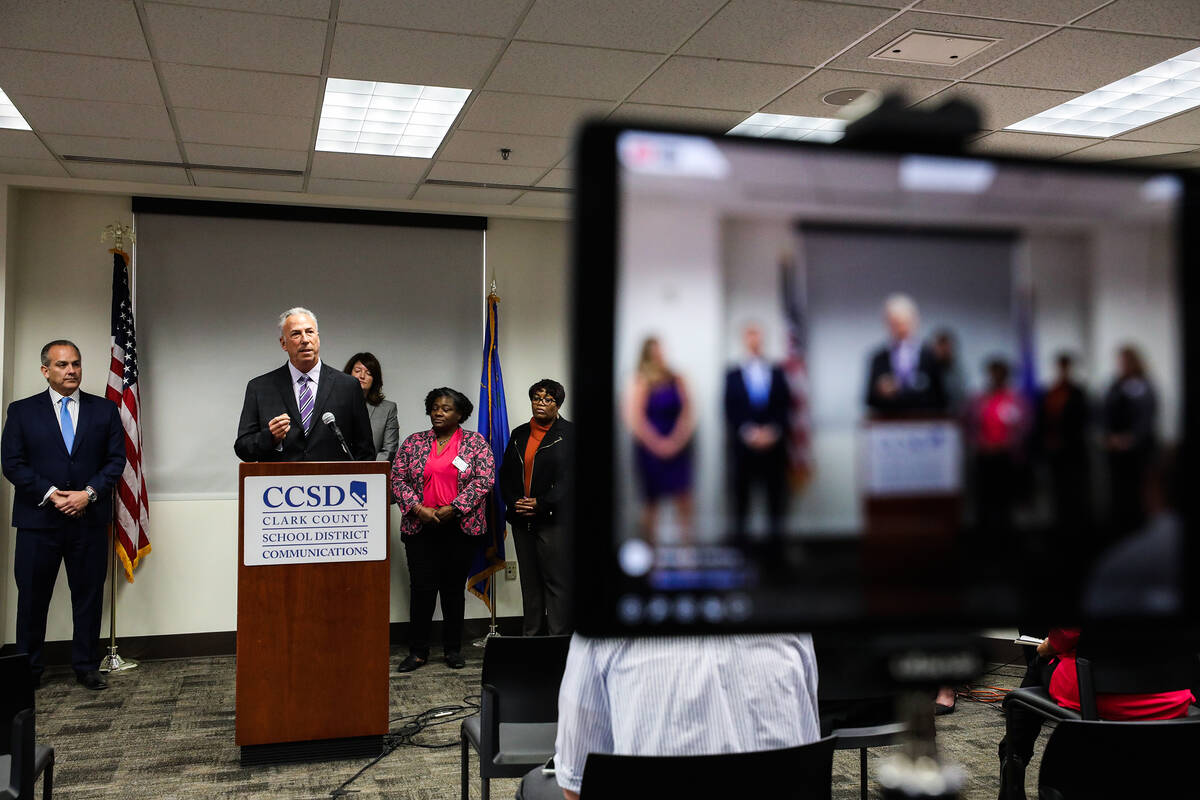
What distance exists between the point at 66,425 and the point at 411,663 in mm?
2282

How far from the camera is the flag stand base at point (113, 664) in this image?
532cm

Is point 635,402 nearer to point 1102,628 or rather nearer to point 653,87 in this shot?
point 1102,628

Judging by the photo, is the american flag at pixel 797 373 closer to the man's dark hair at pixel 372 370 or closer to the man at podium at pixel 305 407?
the man at podium at pixel 305 407

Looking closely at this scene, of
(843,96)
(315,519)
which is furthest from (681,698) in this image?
(843,96)

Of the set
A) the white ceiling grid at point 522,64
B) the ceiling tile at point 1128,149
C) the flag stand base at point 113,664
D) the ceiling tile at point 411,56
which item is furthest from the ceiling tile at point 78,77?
the ceiling tile at point 1128,149

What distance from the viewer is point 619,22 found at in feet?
11.0

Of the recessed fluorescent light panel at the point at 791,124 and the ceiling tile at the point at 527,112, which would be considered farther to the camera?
the recessed fluorescent light panel at the point at 791,124

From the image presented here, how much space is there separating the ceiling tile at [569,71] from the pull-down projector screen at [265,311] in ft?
7.73

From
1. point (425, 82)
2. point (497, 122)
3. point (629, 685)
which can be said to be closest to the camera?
point (629, 685)

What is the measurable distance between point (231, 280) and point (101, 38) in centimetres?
256

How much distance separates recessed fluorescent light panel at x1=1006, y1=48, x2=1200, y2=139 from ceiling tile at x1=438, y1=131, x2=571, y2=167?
2.32 metres

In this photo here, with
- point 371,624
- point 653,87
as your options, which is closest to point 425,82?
point 653,87

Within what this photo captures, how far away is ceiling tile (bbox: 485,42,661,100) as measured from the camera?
3.66 m

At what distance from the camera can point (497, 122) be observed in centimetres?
455
